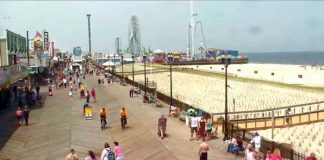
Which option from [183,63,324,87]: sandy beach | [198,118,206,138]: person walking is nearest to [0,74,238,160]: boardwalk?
[198,118,206,138]: person walking

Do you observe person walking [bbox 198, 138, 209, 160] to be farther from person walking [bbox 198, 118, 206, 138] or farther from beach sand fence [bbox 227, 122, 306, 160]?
person walking [bbox 198, 118, 206, 138]

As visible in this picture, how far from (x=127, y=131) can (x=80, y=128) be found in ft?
8.32

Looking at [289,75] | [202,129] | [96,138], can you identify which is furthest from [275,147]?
[289,75]

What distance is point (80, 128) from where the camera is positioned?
67.1 feet

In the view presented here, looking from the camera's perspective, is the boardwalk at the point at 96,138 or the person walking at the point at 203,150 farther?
the boardwalk at the point at 96,138

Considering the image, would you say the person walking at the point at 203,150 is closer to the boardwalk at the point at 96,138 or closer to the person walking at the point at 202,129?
the boardwalk at the point at 96,138

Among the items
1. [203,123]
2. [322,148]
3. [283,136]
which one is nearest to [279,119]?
[283,136]

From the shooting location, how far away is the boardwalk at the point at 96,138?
1540cm

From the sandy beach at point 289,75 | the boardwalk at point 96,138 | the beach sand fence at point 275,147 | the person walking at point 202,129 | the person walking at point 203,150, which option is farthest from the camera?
the sandy beach at point 289,75

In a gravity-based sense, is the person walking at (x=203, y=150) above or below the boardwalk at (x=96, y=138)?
above

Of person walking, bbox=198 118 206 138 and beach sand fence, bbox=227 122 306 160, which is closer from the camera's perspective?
beach sand fence, bbox=227 122 306 160

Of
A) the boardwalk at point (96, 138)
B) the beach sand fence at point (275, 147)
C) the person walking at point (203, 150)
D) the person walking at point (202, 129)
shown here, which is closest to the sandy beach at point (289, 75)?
the boardwalk at point (96, 138)

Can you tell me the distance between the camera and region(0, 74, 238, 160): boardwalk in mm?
15398

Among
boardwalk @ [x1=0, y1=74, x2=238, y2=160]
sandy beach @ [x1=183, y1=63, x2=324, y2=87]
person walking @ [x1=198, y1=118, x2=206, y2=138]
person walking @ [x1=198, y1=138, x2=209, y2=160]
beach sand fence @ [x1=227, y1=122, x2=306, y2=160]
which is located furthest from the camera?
sandy beach @ [x1=183, y1=63, x2=324, y2=87]
